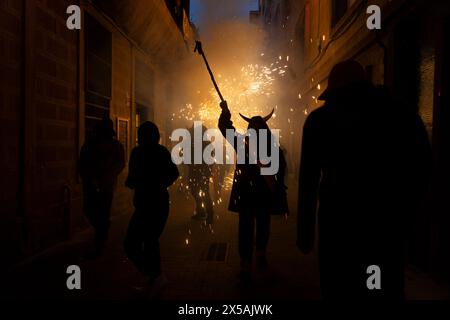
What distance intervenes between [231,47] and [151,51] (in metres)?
12.1

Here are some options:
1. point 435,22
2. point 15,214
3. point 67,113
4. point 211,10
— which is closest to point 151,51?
point 67,113

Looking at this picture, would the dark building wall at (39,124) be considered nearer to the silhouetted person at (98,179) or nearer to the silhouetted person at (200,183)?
the silhouetted person at (98,179)

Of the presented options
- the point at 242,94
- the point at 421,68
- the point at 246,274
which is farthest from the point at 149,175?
the point at 242,94

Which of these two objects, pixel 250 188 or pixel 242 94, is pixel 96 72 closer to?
pixel 250 188

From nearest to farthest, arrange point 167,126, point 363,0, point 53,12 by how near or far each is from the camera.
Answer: point 53,12 → point 363,0 → point 167,126

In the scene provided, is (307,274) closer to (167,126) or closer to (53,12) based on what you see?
(53,12)

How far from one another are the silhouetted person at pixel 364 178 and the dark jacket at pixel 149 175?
231 cm

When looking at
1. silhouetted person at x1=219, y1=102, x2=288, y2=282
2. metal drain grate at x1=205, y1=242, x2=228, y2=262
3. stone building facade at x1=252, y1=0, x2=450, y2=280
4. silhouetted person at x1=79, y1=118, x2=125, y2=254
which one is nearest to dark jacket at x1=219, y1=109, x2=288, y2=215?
silhouetted person at x1=219, y1=102, x2=288, y2=282

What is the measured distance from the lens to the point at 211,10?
2458cm

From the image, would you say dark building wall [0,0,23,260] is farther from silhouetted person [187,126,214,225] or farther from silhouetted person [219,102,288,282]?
silhouetted person [187,126,214,225]

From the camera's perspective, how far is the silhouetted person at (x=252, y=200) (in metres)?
4.83

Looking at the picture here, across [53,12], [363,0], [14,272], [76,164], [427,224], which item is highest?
[363,0]

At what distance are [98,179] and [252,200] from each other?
7.45 feet

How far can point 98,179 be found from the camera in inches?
229
